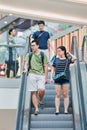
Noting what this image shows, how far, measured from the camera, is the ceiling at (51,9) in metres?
7.97

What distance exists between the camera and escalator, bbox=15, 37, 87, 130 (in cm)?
663

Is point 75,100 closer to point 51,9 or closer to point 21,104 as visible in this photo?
point 21,104

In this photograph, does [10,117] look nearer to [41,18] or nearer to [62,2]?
[41,18]

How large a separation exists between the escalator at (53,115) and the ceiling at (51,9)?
1378 mm

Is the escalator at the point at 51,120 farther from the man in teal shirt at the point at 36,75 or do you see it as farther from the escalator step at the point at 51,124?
the man in teal shirt at the point at 36,75

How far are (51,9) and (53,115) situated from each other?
2.57 m

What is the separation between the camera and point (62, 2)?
795 cm

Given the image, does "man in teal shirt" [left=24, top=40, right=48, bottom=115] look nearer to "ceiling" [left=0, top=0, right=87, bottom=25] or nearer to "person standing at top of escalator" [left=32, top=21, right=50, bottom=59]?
"person standing at top of escalator" [left=32, top=21, right=50, bottom=59]

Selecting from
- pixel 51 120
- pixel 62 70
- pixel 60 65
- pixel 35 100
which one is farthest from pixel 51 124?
pixel 60 65

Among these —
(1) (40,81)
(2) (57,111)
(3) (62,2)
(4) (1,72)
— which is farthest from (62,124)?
(4) (1,72)

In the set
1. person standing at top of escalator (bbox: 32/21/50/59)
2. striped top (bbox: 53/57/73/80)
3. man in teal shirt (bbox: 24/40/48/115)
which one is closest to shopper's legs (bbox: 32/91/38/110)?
man in teal shirt (bbox: 24/40/48/115)

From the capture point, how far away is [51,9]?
8359 mm

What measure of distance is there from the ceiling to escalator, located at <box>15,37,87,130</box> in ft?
4.52

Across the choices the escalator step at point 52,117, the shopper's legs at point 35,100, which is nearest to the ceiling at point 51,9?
the shopper's legs at point 35,100
